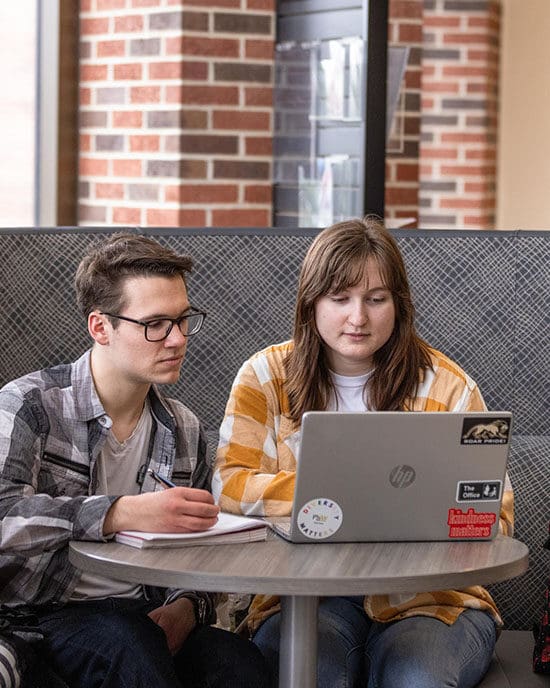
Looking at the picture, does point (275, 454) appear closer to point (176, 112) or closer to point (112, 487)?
point (112, 487)

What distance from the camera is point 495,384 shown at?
9.62ft

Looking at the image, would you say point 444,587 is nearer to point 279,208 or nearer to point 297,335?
point 297,335

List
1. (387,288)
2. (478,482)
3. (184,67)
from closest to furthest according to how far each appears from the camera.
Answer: (478,482)
(387,288)
(184,67)

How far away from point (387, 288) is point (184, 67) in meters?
1.72

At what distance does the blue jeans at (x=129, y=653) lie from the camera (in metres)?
1.91

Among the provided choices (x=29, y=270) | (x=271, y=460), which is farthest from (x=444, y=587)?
(x=29, y=270)

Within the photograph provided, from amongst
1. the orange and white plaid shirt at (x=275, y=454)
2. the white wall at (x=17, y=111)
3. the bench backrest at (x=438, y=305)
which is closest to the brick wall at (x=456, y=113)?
the white wall at (x=17, y=111)

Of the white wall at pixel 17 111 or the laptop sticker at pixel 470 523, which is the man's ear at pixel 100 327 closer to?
the laptop sticker at pixel 470 523

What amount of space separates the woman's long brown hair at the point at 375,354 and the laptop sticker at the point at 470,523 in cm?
41

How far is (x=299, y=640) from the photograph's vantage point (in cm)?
187

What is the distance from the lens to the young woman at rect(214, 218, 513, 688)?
2125 mm

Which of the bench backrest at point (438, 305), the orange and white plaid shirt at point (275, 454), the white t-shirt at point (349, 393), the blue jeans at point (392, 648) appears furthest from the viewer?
the bench backrest at point (438, 305)

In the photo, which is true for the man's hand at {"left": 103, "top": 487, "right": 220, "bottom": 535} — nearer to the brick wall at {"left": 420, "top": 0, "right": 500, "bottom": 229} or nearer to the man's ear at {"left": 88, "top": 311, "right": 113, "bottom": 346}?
the man's ear at {"left": 88, "top": 311, "right": 113, "bottom": 346}

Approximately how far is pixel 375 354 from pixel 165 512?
0.65 meters
